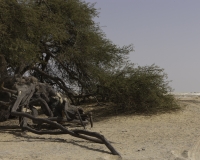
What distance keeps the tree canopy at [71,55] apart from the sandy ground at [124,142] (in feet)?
5.30

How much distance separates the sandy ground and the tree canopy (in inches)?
63.6

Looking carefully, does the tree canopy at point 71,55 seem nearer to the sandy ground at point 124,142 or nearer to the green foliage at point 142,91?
the green foliage at point 142,91

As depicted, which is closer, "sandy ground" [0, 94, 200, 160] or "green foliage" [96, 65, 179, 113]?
"sandy ground" [0, 94, 200, 160]

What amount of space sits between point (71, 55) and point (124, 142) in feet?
25.3

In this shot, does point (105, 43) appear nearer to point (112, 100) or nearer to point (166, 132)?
point (112, 100)

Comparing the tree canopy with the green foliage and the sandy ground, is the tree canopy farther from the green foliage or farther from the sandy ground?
the sandy ground

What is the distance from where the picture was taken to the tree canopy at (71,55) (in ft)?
45.6

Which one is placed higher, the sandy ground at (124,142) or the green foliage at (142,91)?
the green foliage at (142,91)

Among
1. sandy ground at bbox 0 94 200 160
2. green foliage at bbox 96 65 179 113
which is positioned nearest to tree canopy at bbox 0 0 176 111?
green foliage at bbox 96 65 179 113

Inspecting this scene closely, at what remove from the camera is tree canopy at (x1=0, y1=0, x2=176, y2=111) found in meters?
13.9

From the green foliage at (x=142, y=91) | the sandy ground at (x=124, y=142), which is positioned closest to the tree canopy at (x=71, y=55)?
the green foliage at (x=142, y=91)

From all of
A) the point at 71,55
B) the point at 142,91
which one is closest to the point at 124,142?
the point at 142,91

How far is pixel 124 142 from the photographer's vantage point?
1066cm

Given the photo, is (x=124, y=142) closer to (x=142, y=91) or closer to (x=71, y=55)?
(x=142, y=91)
